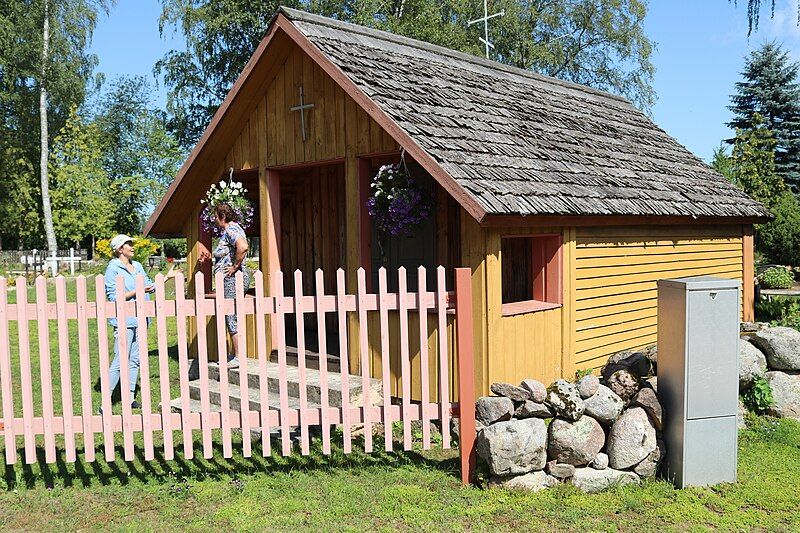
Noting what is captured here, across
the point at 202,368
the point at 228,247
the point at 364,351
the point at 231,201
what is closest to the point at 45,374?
the point at 202,368

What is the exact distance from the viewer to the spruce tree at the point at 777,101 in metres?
35.6

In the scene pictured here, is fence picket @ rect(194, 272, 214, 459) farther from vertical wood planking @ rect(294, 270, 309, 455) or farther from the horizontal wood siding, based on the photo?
the horizontal wood siding

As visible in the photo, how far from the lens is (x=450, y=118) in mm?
8547

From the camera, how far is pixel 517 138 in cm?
924

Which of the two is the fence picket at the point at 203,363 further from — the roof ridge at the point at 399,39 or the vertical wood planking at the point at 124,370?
the roof ridge at the point at 399,39

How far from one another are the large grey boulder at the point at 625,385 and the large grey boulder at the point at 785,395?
85.8 inches

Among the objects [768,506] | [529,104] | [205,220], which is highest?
[529,104]

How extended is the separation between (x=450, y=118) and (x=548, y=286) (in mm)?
2239

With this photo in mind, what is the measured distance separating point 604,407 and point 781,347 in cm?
305

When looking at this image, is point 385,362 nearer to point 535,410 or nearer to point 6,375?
point 535,410

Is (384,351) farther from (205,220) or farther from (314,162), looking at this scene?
(205,220)

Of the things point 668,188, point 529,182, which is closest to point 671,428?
point 529,182

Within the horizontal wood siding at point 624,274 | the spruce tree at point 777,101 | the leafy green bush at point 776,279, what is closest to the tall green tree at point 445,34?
the spruce tree at point 777,101

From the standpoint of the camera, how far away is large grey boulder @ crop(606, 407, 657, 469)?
19.5ft
